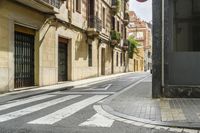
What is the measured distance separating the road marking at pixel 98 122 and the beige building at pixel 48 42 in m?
7.84

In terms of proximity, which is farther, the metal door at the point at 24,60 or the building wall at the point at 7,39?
the metal door at the point at 24,60

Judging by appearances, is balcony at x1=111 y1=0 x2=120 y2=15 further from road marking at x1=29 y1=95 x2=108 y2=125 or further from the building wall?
road marking at x1=29 y1=95 x2=108 y2=125

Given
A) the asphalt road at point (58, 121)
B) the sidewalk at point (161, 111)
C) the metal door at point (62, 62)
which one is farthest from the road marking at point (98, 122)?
the metal door at point (62, 62)

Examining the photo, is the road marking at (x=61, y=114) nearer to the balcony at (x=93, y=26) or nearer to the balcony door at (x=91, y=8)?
the balcony at (x=93, y=26)

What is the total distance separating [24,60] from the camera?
18.9 meters

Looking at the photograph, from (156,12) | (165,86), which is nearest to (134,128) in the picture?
(165,86)

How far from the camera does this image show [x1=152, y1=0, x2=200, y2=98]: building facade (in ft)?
42.8

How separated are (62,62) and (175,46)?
12730 millimetres

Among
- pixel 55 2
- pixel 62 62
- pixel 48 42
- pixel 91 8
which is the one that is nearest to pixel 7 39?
pixel 48 42

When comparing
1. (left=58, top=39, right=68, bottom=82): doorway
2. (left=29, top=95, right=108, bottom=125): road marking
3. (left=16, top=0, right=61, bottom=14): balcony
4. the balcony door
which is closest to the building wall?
(left=16, top=0, right=61, bottom=14): balcony

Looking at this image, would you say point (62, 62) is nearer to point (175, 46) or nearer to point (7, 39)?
point (7, 39)

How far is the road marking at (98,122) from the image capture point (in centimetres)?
824

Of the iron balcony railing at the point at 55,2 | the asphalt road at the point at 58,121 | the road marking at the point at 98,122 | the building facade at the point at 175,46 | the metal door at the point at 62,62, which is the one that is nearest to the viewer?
the asphalt road at the point at 58,121

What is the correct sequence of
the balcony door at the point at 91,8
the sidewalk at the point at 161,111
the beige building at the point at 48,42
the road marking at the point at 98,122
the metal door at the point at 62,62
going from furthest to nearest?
1. the balcony door at the point at 91,8
2. the metal door at the point at 62,62
3. the beige building at the point at 48,42
4. the sidewalk at the point at 161,111
5. the road marking at the point at 98,122
